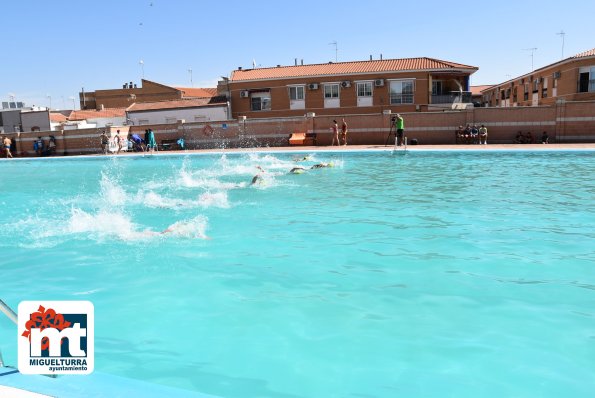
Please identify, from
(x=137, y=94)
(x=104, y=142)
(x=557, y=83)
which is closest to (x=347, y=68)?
(x=557, y=83)

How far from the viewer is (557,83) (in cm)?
3444

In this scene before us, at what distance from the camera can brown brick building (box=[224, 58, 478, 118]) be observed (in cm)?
3612

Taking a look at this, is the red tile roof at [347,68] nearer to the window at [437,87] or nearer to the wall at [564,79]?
the window at [437,87]

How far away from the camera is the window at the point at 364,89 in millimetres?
37031

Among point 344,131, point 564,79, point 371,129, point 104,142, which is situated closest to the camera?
point 344,131

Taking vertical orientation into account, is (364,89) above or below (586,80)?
above

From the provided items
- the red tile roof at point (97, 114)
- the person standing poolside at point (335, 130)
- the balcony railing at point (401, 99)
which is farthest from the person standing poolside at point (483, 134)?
the red tile roof at point (97, 114)

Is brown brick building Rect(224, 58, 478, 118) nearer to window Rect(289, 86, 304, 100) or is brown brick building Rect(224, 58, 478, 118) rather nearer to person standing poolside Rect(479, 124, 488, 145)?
window Rect(289, 86, 304, 100)

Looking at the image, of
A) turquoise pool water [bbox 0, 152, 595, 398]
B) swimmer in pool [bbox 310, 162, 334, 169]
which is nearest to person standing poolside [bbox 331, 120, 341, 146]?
swimmer in pool [bbox 310, 162, 334, 169]

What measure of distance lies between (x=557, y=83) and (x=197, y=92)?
3777cm

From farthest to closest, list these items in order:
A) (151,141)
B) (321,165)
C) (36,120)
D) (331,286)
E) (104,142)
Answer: (36,120) < (104,142) < (151,141) < (321,165) < (331,286)

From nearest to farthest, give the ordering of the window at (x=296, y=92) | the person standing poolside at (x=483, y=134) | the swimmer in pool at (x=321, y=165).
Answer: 1. the swimmer in pool at (x=321, y=165)
2. the person standing poolside at (x=483, y=134)
3. the window at (x=296, y=92)

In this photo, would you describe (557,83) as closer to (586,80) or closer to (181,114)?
(586,80)

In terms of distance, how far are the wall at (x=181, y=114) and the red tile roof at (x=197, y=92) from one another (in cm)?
1447
